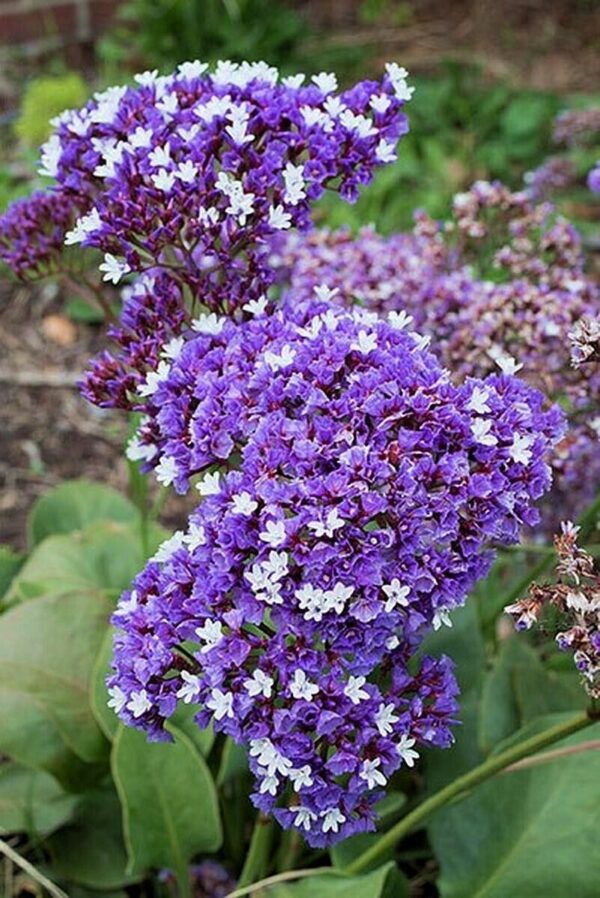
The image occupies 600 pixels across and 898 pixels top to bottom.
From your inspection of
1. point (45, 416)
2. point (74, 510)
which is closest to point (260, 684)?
point (74, 510)

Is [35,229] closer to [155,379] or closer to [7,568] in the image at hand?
[155,379]

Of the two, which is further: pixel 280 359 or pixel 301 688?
pixel 280 359

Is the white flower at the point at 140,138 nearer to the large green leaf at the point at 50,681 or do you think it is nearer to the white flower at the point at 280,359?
the white flower at the point at 280,359

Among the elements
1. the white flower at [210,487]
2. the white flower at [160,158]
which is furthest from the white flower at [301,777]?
the white flower at [160,158]

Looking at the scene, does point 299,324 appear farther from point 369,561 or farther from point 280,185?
point 369,561

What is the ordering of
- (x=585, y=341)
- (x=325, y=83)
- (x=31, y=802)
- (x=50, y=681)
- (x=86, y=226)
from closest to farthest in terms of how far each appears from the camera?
(x=585, y=341) → (x=86, y=226) → (x=325, y=83) → (x=50, y=681) → (x=31, y=802)

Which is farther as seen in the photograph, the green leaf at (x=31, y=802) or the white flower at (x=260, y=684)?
the green leaf at (x=31, y=802)

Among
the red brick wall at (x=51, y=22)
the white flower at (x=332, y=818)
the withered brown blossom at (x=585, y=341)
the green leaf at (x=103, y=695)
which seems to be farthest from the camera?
the red brick wall at (x=51, y=22)

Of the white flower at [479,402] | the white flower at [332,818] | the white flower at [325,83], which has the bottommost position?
the white flower at [332,818]
